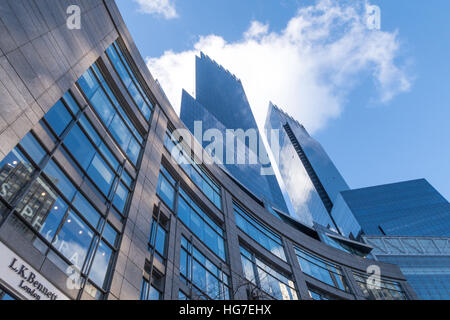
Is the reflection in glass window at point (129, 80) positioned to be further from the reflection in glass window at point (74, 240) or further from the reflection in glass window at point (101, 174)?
the reflection in glass window at point (74, 240)

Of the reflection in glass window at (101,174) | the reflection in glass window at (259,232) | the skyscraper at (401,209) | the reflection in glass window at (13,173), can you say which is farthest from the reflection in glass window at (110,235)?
the skyscraper at (401,209)

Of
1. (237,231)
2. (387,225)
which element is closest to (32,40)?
(237,231)

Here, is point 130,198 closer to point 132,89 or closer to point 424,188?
point 132,89

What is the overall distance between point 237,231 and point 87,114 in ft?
56.0

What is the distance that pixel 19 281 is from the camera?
10.6m

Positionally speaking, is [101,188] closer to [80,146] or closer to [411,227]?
[80,146]

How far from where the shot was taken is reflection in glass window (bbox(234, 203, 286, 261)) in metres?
33.4

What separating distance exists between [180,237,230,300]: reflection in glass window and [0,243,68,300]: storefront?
1021cm

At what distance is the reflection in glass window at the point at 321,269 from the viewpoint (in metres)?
35.6

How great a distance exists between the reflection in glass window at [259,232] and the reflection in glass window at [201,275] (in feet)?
29.3

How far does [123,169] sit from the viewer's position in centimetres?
1989

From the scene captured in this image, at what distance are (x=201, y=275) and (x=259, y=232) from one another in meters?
13.4

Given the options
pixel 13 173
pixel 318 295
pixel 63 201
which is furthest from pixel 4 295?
pixel 318 295

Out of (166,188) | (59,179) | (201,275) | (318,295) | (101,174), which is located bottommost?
(59,179)
